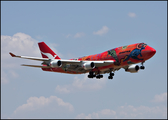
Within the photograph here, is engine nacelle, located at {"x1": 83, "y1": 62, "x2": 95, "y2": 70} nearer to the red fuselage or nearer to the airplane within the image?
the airplane

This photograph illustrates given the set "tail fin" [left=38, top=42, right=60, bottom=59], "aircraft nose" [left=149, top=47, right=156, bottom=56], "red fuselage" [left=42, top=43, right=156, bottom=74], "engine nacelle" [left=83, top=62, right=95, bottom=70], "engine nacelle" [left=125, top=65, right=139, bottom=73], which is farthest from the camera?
"tail fin" [left=38, top=42, right=60, bottom=59]

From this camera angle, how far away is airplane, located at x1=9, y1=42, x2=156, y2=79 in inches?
2386

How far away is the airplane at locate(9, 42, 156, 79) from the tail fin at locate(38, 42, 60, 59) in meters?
4.08

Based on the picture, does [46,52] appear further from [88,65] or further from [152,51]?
[152,51]

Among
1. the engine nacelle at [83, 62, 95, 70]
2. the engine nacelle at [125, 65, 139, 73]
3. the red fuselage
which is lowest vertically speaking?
the engine nacelle at [125, 65, 139, 73]

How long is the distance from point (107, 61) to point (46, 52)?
62.8 ft

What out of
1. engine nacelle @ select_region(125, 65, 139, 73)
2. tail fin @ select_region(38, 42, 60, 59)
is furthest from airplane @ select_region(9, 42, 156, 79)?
tail fin @ select_region(38, 42, 60, 59)

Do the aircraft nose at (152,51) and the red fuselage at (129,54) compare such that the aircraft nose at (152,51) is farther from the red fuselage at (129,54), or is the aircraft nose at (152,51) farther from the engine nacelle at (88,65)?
the engine nacelle at (88,65)

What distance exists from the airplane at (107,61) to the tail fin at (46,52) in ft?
13.4

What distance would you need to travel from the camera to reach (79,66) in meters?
66.2

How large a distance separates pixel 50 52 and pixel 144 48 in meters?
25.1

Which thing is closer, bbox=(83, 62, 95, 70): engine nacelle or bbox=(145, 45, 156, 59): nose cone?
bbox=(145, 45, 156, 59): nose cone

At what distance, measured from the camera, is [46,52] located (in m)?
75.8

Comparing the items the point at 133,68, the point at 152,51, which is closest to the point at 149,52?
the point at 152,51
